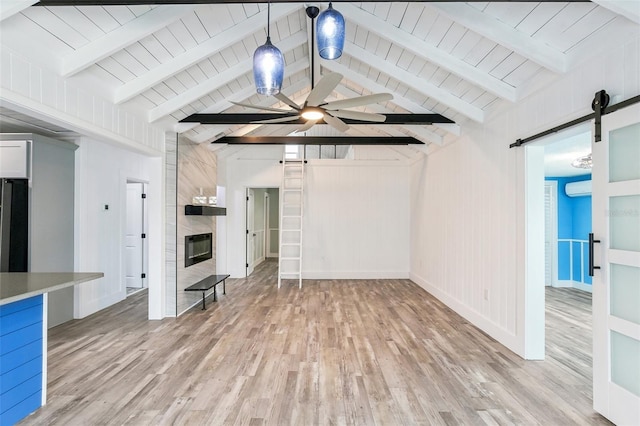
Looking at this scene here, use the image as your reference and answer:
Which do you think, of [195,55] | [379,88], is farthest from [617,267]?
[195,55]

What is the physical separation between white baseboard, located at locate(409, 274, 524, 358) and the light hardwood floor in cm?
9

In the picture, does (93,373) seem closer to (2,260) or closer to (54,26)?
(2,260)

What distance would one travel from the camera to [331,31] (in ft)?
6.62

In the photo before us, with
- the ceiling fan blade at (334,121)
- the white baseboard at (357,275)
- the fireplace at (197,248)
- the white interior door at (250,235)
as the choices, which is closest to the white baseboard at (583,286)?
the white baseboard at (357,275)

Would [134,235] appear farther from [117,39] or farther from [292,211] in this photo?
[117,39]

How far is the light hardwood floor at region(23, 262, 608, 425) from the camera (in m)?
2.19

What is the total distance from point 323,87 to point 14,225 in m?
3.78

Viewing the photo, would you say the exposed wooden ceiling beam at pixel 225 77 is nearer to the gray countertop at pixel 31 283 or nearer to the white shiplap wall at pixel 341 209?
the gray countertop at pixel 31 283

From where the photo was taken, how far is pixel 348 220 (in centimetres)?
699

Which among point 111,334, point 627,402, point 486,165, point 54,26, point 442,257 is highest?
point 54,26

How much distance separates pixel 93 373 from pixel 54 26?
2.78 metres

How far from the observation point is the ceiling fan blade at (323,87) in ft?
7.48

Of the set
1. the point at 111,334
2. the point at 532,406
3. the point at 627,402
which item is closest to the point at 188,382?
the point at 111,334

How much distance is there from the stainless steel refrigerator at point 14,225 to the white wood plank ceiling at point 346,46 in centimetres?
159
